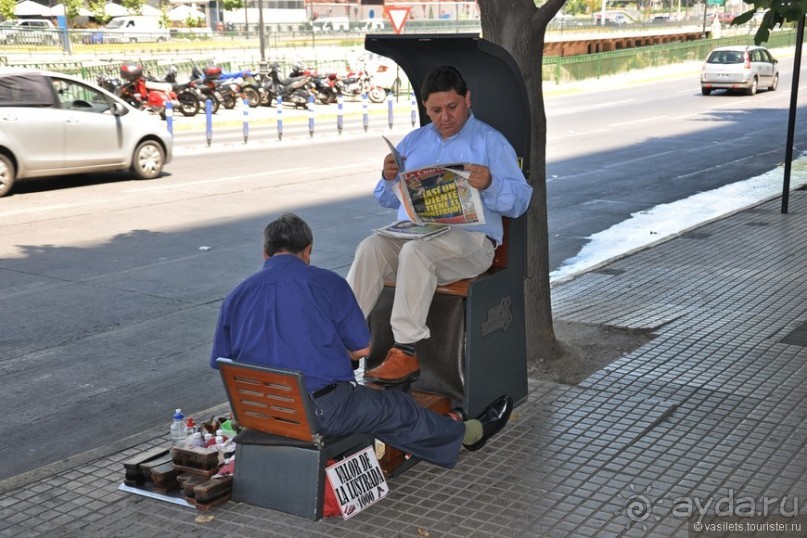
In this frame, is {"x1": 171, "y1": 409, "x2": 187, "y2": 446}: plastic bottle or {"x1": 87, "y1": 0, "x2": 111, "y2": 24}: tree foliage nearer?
{"x1": 171, "y1": 409, "x2": 187, "y2": 446}: plastic bottle

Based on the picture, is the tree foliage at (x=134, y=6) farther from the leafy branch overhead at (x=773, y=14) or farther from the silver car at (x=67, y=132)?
the leafy branch overhead at (x=773, y=14)

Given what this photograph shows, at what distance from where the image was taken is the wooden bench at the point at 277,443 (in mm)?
4348

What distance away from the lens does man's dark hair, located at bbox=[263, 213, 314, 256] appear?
4.46 m

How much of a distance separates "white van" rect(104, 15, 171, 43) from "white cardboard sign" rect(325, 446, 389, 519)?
188 ft

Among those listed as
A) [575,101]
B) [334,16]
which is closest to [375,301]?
[575,101]

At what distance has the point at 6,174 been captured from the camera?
47.5 ft

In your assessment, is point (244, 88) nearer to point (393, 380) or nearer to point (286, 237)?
point (393, 380)

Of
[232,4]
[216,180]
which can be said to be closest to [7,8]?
[232,4]

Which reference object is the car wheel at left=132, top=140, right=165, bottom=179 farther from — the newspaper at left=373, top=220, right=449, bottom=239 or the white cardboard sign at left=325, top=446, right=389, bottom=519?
the white cardboard sign at left=325, top=446, right=389, bottom=519

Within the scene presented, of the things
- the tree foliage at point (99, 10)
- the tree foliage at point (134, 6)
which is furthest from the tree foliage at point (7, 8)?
the tree foliage at point (134, 6)

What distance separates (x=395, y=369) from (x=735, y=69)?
32.7 m

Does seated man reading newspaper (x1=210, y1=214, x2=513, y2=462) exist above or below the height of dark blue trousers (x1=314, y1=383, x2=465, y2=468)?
above

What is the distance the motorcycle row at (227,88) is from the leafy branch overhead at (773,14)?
20.7 metres

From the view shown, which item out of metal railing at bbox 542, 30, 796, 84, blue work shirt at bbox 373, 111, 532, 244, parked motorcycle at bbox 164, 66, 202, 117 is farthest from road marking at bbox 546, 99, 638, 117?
blue work shirt at bbox 373, 111, 532, 244
